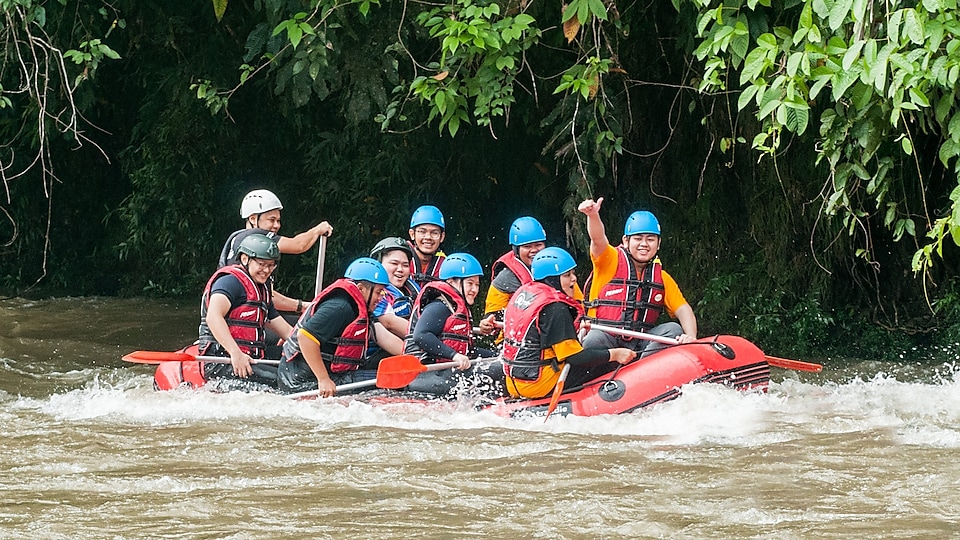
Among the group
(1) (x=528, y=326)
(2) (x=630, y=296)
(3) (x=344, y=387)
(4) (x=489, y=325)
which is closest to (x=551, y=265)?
(1) (x=528, y=326)

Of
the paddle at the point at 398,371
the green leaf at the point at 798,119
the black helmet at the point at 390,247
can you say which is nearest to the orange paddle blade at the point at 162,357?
the paddle at the point at 398,371

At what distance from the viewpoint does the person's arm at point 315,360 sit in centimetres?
792

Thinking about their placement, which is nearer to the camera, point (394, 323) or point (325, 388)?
point (325, 388)

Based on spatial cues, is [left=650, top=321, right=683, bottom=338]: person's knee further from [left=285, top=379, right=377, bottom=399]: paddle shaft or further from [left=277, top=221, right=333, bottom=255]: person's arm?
[left=277, top=221, right=333, bottom=255]: person's arm

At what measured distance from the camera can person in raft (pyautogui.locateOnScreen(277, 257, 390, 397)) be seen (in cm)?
792

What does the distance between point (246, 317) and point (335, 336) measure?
2.50ft

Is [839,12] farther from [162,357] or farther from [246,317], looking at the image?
[162,357]

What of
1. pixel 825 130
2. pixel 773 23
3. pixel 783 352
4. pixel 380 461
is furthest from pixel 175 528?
pixel 783 352

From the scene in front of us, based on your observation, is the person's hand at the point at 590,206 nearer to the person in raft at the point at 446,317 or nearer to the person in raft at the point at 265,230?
the person in raft at the point at 446,317

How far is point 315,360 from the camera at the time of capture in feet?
26.0

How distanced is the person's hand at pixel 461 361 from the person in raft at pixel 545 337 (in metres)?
0.46

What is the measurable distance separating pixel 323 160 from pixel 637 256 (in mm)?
5944

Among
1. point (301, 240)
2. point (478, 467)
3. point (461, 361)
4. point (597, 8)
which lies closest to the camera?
point (478, 467)

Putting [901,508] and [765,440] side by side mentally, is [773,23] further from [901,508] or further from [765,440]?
[901,508]
